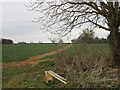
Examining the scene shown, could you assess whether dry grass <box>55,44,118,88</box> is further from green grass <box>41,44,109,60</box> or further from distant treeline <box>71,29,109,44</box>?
distant treeline <box>71,29,109,44</box>

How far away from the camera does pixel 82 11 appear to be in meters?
12.0

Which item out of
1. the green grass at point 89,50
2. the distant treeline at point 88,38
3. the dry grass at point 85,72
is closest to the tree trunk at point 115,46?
the green grass at point 89,50

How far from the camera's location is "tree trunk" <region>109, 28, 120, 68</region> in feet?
37.8

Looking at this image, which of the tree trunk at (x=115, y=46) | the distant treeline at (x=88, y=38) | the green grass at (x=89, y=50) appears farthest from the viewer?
the tree trunk at (x=115, y=46)

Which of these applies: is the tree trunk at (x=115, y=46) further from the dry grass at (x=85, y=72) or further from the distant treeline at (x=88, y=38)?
the dry grass at (x=85, y=72)

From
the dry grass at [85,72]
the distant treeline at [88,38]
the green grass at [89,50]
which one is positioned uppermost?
the distant treeline at [88,38]

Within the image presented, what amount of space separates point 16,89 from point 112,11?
8392 mm

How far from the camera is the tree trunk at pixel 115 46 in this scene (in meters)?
11.5

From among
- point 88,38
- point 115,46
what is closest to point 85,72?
point 88,38

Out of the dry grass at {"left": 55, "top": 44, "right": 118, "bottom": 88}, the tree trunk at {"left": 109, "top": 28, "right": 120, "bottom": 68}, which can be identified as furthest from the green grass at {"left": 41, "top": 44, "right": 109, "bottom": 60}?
the tree trunk at {"left": 109, "top": 28, "right": 120, "bottom": 68}

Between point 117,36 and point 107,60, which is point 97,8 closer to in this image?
point 117,36

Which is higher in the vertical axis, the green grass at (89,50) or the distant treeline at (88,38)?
the distant treeline at (88,38)

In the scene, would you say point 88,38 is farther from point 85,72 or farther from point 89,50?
point 85,72

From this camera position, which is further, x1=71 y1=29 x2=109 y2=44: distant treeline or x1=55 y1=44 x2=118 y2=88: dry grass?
x1=71 y1=29 x2=109 y2=44: distant treeline
